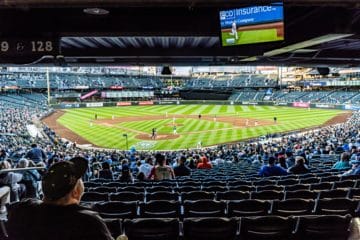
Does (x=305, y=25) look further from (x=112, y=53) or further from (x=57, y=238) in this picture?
(x=57, y=238)

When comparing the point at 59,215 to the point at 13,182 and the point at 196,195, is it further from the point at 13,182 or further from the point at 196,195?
the point at 196,195

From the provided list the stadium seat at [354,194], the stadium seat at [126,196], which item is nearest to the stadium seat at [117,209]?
the stadium seat at [126,196]

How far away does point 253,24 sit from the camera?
607cm

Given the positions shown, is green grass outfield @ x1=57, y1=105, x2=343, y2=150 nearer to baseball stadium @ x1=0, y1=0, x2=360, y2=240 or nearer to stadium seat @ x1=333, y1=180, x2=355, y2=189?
baseball stadium @ x1=0, y1=0, x2=360, y2=240

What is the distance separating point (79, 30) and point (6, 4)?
3692 mm

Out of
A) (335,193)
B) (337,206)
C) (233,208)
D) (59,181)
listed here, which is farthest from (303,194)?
(59,181)

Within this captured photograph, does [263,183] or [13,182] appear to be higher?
[13,182]

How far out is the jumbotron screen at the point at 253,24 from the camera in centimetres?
578

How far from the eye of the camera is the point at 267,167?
32.6 ft

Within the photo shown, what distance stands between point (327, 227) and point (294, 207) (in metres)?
1.27

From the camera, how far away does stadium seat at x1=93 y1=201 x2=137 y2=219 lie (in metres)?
5.27

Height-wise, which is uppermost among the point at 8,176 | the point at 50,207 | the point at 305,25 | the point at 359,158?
the point at 305,25

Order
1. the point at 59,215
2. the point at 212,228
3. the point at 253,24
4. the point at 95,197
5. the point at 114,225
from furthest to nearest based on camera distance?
the point at 95,197 → the point at 253,24 → the point at 114,225 → the point at 212,228 → the point at 59,215

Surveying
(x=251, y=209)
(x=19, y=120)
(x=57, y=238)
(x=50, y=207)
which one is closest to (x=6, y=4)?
(x=50, y=207)
